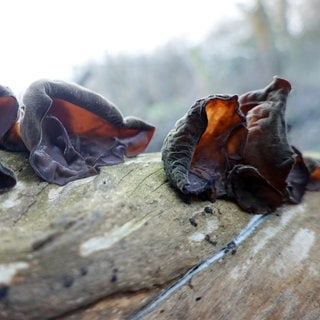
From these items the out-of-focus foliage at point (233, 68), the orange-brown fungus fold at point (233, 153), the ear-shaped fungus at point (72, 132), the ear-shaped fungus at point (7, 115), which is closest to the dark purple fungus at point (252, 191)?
the orange-brown fungus fold at point (233, 153)

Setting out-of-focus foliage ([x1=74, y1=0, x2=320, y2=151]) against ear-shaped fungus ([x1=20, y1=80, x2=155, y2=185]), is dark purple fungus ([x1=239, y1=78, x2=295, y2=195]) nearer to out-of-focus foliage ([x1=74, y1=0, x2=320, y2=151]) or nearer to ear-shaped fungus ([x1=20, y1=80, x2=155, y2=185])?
ear-shaped fungus ([x1=20, y1=80, x2=155, y2=185])

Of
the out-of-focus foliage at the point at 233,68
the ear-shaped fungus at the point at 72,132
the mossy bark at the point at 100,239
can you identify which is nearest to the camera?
the mossy bark at the point at 100,239

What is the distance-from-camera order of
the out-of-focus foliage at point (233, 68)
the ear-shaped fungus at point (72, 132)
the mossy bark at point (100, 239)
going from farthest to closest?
the out-of-focus foliage at point (233, 68) → the ear-shaped fungus at point (72, 132) → the mossy bark at point (100, 239)

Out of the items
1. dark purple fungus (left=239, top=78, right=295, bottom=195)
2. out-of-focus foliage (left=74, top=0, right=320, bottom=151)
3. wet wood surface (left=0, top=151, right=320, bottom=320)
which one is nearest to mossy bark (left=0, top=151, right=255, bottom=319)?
wet wood surface (left=0, top=151, right=320, bottom=320)

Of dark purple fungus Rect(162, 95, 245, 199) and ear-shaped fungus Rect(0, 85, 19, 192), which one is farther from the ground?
ear-shaped fungus Rect(0, 85, 19, 192)

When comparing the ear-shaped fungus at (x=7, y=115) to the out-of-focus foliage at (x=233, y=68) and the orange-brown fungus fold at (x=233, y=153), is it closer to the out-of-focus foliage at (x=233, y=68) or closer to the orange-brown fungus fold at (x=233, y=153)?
the orange-brown fungus fold at (x=233, y=153)

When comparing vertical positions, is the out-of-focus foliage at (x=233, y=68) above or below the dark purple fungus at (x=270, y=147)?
below
